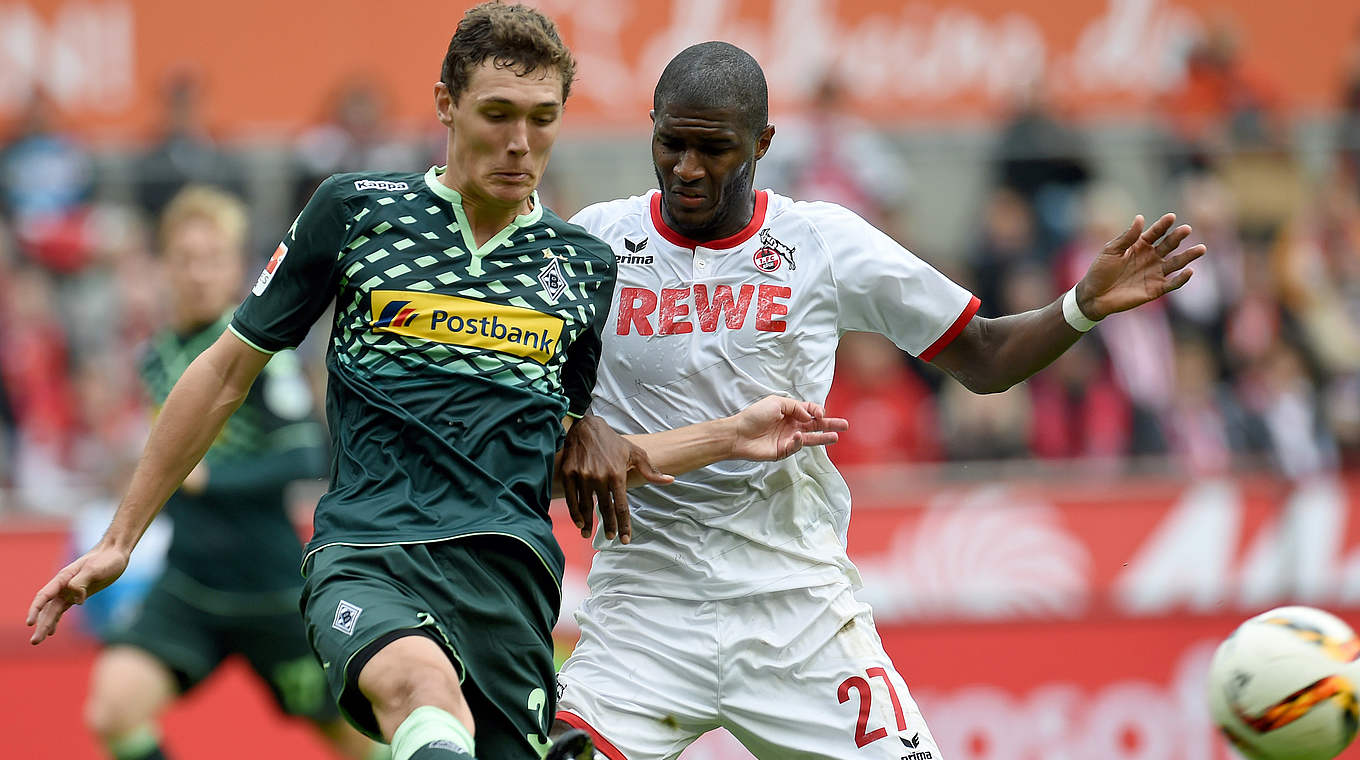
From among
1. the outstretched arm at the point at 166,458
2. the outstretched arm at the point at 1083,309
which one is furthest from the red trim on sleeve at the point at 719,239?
the outstretched arm at the point at 166,458

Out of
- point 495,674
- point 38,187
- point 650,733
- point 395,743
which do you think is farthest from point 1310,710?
point 38,187

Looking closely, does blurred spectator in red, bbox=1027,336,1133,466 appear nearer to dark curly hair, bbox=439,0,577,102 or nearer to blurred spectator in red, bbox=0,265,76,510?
blurred spectator in red, bbox=0,265,76,510

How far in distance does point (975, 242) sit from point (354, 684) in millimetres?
8858

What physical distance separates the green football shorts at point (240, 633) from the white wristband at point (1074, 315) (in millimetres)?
3843

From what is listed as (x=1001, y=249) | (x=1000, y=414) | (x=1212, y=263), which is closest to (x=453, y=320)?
(x=1000, y=414)

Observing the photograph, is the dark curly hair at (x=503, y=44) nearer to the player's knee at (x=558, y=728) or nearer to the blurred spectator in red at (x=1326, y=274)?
the player's knee at (x=558, y=728)

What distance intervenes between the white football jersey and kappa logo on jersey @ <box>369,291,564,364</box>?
64 centimetres

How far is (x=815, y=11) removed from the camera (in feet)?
51.0

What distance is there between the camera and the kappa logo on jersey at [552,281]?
4.77 metres

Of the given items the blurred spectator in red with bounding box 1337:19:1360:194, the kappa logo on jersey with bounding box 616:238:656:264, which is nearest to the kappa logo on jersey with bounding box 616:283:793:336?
the kappa logo on jersey with bounding box 616:238:656:264

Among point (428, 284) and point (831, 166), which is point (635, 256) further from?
point (831, 166)

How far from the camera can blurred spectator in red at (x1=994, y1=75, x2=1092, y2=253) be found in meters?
12.3

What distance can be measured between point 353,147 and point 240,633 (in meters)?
5.46

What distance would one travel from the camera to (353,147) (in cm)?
1227
